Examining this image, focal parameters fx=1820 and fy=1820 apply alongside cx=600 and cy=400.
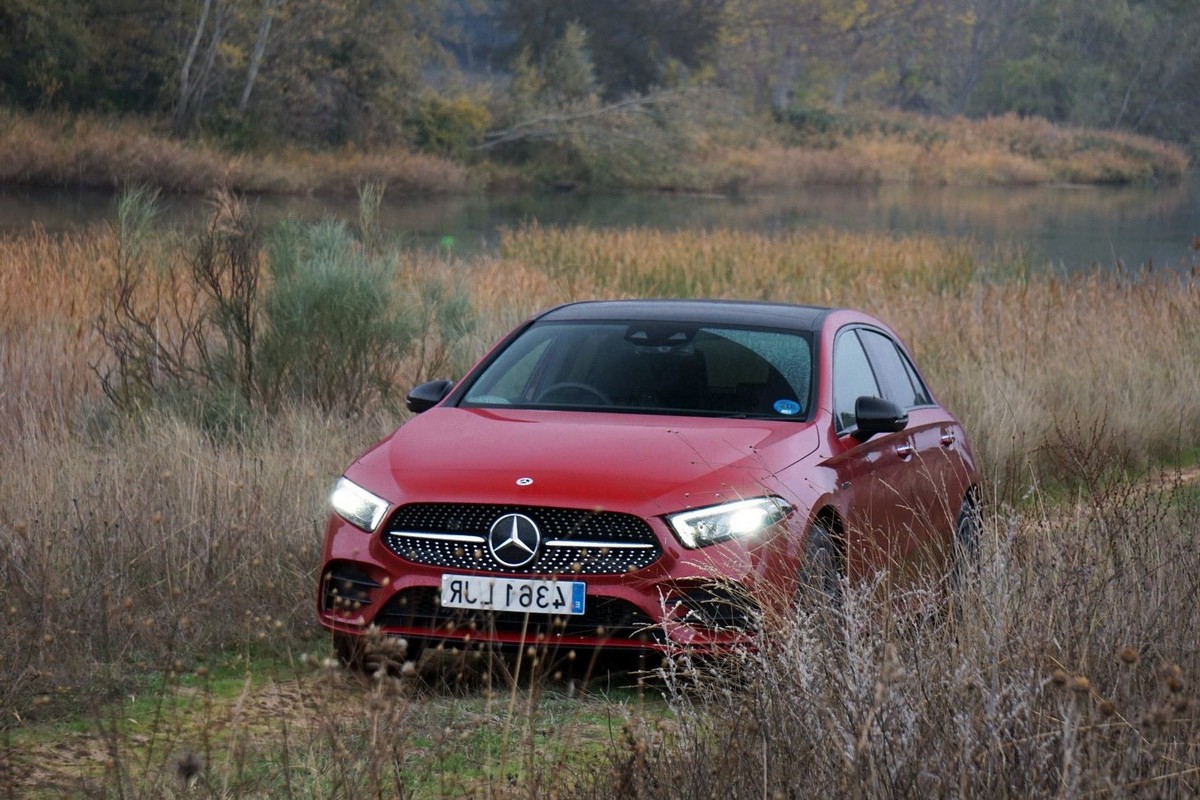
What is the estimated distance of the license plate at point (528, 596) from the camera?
6137 millimetres

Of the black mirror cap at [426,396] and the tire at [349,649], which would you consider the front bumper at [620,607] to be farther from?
the black mirror cap at [426,396]

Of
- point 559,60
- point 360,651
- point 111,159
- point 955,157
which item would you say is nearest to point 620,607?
point 360,651

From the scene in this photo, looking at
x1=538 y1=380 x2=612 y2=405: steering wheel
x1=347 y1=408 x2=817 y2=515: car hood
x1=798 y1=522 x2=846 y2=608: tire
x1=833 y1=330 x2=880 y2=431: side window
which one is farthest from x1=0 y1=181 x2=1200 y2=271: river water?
x1=798 y1=522 x2=846 y2=608: tire

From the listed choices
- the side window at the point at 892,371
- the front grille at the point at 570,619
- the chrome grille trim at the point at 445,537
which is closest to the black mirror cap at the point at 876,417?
the side window at the point at 892,371

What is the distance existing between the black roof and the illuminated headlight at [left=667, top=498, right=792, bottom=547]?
1.73 m

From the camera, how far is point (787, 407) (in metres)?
7.46

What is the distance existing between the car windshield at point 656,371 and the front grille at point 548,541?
48.6 inches

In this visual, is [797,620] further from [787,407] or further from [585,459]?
[787,407]

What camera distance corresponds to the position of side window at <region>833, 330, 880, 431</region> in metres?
7.63

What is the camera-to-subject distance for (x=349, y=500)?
673 cm

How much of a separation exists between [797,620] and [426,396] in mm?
3130

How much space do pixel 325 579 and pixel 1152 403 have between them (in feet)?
35.0

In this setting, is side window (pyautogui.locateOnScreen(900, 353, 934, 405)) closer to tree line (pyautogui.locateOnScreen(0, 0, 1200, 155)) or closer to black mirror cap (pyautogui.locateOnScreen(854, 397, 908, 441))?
black mirror cap (pyautogui.locateOnScreen(854, 397, 908, 441))

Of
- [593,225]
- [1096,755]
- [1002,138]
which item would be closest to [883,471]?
[1096,755]
